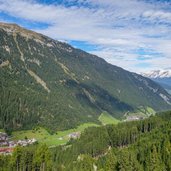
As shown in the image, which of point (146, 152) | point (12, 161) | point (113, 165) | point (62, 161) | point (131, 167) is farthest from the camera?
point (62, 161)

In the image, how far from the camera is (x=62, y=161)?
198 m

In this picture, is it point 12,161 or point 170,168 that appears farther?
point 12,161

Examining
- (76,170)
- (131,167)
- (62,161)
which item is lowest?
(62,161)

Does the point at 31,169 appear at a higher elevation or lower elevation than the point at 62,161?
higher

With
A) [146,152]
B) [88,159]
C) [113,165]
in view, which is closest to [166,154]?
[146,152]

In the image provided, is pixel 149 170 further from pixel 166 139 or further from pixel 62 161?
pixel 62 161

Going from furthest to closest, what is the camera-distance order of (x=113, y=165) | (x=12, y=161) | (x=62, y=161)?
1. (x=62, y=161)
2. (x=12, y=161)
3. (x=113, y=165)

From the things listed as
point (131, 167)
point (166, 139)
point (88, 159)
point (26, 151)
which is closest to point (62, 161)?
point (88, 159)

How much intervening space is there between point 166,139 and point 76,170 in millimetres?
50052

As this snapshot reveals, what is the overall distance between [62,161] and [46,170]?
48471 mm

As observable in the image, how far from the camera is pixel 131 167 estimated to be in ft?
426

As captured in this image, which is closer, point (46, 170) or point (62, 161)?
point (46, 170)

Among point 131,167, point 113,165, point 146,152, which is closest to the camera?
point 131,167

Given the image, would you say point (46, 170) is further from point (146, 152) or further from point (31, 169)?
point (146, 152)
